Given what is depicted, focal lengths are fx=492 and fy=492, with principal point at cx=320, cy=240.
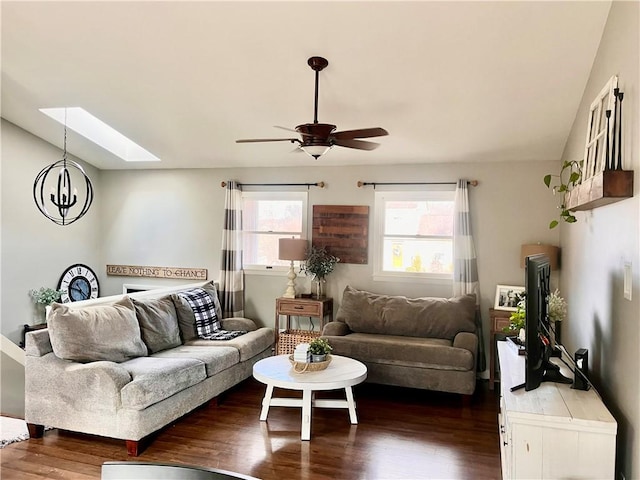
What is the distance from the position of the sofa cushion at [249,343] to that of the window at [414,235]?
56.0 inches

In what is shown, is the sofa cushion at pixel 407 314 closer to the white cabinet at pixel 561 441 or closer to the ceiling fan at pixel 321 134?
the ceiling fan at pixel 321 134

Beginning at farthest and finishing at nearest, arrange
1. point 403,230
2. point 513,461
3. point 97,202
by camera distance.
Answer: point 97,202 < point 403,230 < point 513,461

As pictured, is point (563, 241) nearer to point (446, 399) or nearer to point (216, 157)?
point (446, 399)

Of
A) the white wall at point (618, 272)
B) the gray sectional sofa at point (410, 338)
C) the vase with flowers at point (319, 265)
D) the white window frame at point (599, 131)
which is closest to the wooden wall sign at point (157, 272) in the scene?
the vase with flowers at point (319, 265)

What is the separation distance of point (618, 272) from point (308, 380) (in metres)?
2.23

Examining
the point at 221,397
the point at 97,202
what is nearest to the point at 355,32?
the point at 221,397

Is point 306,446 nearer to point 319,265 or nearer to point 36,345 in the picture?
point 36,345

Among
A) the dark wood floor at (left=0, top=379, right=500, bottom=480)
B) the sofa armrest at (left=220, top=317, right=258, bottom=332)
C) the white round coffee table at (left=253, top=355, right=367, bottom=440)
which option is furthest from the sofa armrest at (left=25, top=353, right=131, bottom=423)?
the sofa armrest at (left=220, top=317, right=258, bottom=332)

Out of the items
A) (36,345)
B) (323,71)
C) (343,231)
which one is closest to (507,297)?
(343,231)

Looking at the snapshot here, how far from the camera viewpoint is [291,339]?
5.64 m

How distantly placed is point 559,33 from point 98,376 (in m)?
3.78

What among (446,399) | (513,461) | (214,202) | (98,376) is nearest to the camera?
(513,461)

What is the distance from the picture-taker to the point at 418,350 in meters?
4.56

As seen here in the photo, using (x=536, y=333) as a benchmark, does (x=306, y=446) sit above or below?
below
